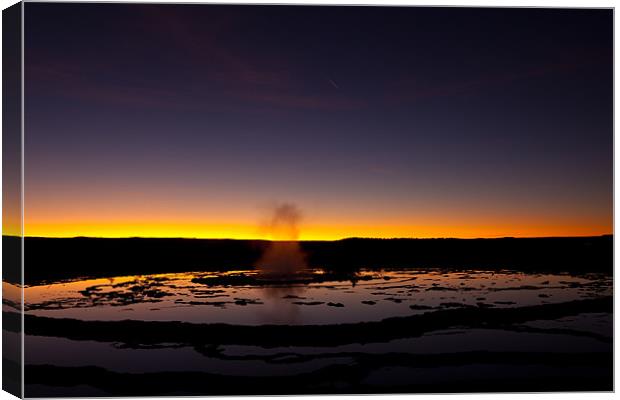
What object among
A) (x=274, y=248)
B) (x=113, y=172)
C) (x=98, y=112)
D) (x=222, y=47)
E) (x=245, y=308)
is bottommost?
(x=245, y=308)

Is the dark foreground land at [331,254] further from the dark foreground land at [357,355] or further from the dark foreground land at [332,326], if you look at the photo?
the dark foreground land at [357,355]

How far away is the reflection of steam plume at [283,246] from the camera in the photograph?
18.6 feet

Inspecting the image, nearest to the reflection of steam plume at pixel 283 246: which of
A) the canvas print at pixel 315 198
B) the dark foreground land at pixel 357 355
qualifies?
the canvas print at pixel 315 198

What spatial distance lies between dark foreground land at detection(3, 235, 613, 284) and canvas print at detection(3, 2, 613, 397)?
14 millimetres

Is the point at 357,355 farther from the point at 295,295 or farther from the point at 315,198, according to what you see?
the point at 315,198

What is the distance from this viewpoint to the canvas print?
18.2ft

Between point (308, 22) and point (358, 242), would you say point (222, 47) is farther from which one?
point (358, 242)

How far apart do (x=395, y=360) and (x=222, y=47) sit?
218 cm

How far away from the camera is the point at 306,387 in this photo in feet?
18.0

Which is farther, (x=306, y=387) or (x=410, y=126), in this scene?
(x=410, y=126)

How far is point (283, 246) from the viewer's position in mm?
5801

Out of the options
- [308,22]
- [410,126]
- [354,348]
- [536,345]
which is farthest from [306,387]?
[308,22]

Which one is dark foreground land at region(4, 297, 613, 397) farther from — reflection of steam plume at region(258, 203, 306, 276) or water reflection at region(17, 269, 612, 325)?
reflection of steam plume at region(258, 203, 306, 276)

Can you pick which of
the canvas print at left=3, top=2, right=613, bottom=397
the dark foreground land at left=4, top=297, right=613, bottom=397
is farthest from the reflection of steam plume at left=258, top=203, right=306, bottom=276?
the dark foreground land at left=4, top=297, right=613, bottom=397
